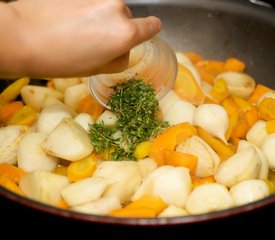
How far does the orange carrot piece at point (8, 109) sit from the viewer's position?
60.1 inches

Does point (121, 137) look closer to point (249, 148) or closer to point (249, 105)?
point (249, 148)

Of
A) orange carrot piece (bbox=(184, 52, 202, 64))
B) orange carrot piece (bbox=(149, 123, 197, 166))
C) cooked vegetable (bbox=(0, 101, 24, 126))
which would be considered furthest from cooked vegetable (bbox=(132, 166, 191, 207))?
orange carrot piece (bbox=(184, 52, 202, 64))

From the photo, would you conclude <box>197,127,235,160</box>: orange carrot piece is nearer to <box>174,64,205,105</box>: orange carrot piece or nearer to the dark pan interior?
<box>174,64,205,105</box>: orange carrot piece

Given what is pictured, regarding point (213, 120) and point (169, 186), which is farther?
point (213, 120)

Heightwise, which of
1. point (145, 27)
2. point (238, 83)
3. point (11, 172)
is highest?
point (145, 27)

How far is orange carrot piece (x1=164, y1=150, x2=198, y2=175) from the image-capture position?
49.1 inches

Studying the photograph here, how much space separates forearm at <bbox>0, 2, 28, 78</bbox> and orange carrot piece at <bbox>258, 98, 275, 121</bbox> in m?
0.70

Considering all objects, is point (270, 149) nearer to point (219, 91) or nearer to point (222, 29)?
point (219, 91)

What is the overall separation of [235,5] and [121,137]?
0.69 m

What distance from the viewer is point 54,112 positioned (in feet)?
4.68

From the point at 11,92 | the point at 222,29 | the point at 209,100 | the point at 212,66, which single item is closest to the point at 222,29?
the point at 222,29

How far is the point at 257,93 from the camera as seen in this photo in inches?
62.7

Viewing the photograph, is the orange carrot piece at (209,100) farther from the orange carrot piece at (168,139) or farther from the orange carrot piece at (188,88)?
the orange carrot piece at (168,139)

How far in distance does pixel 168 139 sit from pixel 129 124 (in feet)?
0.34
